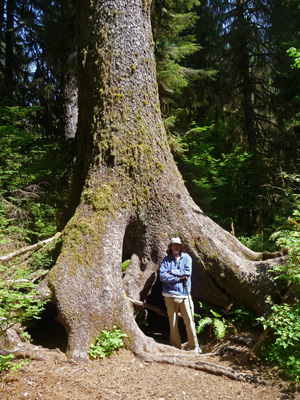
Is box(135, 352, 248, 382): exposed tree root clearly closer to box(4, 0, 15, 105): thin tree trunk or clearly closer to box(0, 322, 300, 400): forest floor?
box(0, 322, 300, 400): forest floor

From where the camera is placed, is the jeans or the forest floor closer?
the forest floor

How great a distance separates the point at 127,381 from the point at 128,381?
13 mm

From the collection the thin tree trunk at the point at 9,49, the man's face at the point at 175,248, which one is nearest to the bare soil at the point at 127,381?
the man's face at the point at 175,248

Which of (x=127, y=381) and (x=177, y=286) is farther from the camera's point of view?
(x=177, y=286)

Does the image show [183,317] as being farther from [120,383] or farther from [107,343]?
[120,383]

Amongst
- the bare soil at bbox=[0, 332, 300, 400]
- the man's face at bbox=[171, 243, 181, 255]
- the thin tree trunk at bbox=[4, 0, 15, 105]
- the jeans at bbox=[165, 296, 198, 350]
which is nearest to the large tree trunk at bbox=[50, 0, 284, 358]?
the man's face at bbox=[171, 243, 181, 255]

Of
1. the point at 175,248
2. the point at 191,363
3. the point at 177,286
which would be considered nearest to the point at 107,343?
the point at 191,363

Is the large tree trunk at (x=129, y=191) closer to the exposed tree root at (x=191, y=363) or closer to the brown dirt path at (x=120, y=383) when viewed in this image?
the exposed tree root at (x=191, y=363)

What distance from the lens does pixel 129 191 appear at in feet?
18.8

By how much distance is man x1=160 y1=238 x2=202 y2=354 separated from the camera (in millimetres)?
5512

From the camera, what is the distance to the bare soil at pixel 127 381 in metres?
3.70

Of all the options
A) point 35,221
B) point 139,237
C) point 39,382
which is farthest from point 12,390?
point 35,221

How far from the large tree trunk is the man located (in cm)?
32

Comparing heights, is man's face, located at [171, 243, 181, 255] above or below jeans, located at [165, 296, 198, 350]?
above
